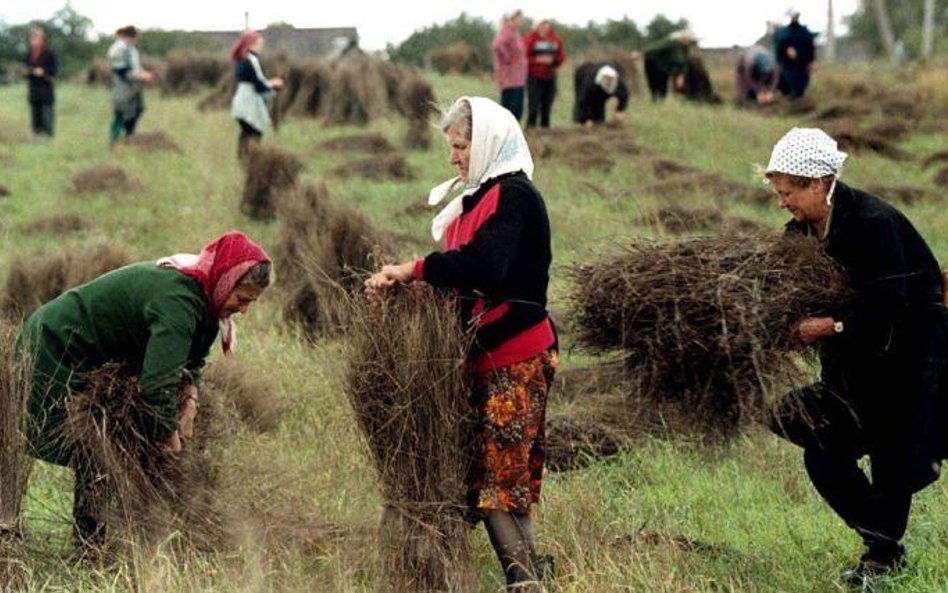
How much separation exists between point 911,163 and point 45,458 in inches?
574

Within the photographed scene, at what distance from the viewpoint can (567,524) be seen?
6.45 meters

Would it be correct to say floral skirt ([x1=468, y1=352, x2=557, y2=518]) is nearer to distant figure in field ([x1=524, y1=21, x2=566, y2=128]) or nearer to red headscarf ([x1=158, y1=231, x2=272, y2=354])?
red headscarf ([x1=158, y1=231, x2=272, y2=354])

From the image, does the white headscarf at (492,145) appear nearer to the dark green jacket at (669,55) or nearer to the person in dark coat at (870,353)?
the person in dark coat at (870,353)

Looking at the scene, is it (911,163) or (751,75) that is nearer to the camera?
(911,163)

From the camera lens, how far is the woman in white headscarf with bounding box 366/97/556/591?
5.53 m

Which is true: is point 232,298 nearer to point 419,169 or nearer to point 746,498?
point 746,498

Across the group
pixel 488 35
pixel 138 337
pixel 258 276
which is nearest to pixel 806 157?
pixel 258 276

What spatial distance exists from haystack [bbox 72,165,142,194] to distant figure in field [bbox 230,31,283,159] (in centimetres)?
114

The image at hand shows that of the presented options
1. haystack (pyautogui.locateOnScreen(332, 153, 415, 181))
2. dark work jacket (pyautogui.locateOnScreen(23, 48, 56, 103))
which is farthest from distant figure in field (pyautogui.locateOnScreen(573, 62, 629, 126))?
dark work jacket (pyautogui.locateOnScreen(23, 48, 56, 103))

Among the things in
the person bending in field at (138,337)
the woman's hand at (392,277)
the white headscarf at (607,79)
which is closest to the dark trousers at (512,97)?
the white headscarf at (607,79)

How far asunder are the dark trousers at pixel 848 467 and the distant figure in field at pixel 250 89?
11.6 meters

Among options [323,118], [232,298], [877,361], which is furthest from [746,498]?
[323,118]

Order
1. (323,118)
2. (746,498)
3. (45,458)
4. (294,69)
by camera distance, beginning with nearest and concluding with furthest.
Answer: (45,458), (746,498), (323,118), (294,69)

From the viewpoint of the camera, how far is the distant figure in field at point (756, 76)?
2625 cm
